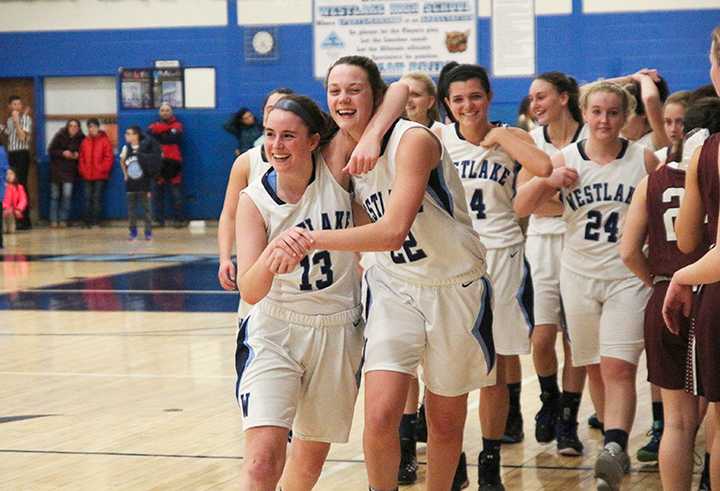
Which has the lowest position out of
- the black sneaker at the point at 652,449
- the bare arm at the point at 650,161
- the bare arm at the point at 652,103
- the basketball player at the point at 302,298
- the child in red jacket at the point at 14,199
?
the black sneaker at the point at 652,449

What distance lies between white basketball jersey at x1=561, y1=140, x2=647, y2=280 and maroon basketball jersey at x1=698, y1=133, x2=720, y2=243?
1.51m

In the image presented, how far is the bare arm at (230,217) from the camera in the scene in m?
5.45

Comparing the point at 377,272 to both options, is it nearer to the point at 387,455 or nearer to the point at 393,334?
the point at 393,334

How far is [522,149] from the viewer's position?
18.0 ft

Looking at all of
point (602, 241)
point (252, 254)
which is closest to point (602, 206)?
point (602, 241)

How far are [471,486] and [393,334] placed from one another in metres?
1.41

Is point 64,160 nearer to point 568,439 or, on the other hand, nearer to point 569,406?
point 569,406

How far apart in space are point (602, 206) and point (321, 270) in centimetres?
189

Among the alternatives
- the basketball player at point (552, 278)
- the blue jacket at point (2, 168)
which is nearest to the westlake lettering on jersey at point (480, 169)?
the basketball player at point (552, 278)

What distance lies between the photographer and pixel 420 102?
19.4 ft

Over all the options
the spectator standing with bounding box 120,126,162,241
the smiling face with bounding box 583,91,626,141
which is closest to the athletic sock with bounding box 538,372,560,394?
the smiling face with bounding box 583,91,626,141

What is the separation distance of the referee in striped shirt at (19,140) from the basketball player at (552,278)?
51.6 ft

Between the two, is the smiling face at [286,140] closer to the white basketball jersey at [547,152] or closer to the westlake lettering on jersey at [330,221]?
the westlake lettering on jersey at [330,221]

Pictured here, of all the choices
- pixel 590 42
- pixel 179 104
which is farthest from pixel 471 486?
pixel 179 104
